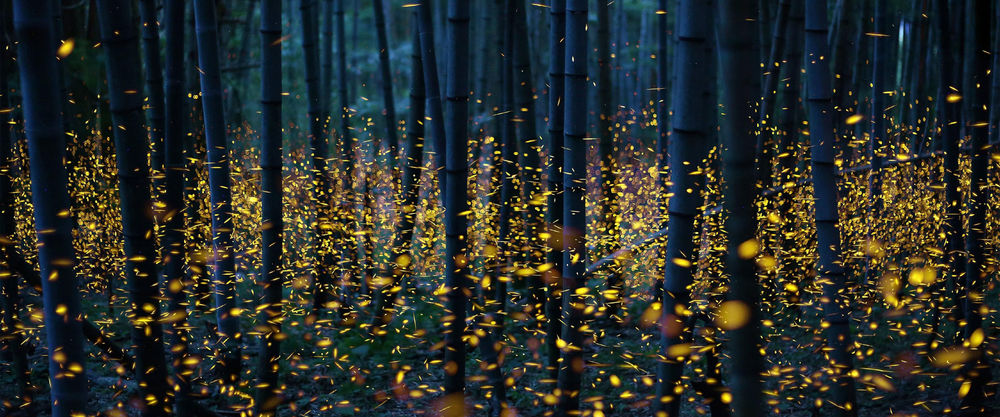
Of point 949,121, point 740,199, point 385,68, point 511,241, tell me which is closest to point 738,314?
point 740,199

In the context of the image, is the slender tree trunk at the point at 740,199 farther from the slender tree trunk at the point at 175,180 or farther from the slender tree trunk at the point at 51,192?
the slender tree trunk at the point at 175,180

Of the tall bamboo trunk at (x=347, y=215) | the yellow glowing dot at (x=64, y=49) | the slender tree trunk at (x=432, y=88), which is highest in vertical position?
the yellow glowing dot at (x=64, y=49)

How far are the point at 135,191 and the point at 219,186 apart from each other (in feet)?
7.30

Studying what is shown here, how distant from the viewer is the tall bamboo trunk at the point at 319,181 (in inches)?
269

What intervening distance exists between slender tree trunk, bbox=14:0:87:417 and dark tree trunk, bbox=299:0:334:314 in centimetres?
412

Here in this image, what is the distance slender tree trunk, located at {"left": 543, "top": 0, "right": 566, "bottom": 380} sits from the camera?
4.12 meters

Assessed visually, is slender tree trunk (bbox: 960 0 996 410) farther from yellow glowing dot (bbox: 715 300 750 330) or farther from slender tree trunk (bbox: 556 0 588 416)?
yellow glowing dot (bbox: 715 300 750 330)

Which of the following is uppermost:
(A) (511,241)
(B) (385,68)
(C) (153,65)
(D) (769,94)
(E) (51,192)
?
(B) (385,68)

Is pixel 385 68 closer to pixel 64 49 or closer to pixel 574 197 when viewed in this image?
pixel 64 49

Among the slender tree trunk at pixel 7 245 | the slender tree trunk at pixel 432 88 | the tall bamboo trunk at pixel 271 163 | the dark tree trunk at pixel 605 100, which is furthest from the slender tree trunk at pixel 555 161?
the slender tree trunk at pixel 7 245

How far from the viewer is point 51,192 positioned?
228cm

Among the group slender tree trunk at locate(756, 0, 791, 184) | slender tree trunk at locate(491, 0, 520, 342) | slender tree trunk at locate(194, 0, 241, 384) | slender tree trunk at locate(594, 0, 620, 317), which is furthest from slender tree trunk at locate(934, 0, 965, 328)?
slender tree trunk at locate(194, 0, 241, 384)

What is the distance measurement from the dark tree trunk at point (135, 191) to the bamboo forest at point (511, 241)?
0.5 inches

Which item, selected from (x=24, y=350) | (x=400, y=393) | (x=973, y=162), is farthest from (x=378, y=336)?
(x=973, y=162)
